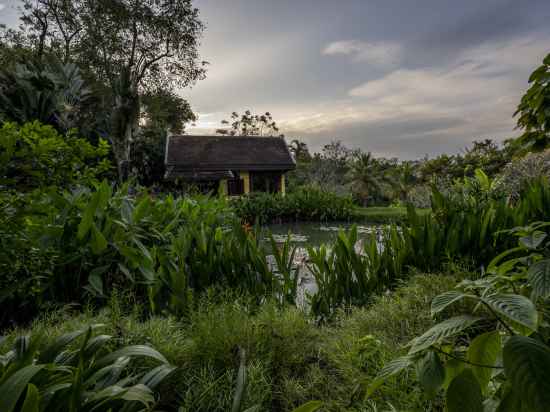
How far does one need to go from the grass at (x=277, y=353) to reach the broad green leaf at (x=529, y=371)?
3.24 ft

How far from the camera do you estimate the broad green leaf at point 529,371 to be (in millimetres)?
395

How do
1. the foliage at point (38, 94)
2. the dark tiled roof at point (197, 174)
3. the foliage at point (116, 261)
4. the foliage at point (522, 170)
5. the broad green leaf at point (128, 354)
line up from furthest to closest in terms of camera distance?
the dark tiled roof at point (197, 174)
the foliage at point (38, 94)
the foliage at point (522, 170)
the foliage at point (116, 261)
the broad green leaf at point (128, 354)

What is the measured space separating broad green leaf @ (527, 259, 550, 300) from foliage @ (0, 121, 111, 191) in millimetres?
1760

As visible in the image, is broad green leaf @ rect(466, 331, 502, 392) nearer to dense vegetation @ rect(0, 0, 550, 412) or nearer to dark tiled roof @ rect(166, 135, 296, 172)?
dense vegetation @ rect(0, 0, 550, 412)

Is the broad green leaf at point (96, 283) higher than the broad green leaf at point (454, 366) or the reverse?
the reverse

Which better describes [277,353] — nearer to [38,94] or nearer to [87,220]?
[87,220]

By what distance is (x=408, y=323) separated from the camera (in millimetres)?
1919

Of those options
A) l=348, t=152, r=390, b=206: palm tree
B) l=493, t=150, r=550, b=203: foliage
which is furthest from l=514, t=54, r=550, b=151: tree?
l=348, t=152, r=390, b=206: palm tree

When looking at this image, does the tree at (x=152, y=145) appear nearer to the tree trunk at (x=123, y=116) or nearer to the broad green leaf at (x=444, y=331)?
the tree trunk at (x=123, y=116)

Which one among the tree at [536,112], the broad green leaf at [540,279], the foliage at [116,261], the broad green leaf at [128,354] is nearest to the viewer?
the broad green leaf at [540,279]

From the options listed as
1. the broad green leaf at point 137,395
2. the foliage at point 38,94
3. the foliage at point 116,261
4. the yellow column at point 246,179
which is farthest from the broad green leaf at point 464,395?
the yellow column at point 246,179

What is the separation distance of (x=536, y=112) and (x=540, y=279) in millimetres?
814

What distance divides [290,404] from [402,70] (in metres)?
6.56

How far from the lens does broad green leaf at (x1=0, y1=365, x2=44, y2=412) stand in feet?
2.79
